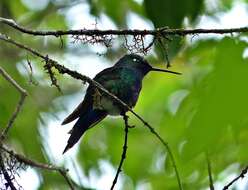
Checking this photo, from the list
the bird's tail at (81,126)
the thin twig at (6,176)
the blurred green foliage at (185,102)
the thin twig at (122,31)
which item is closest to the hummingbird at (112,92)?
the bird's tail at (81,126)

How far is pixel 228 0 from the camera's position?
16.5 feet

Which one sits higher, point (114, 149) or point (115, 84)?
point (114, 149)

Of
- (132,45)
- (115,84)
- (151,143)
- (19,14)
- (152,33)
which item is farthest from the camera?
(151,143)

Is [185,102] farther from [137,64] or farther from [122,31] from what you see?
[137,64]

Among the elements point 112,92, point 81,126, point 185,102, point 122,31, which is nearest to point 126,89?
point 112,92

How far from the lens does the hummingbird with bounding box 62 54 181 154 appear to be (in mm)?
2750

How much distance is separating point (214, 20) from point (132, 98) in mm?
1080

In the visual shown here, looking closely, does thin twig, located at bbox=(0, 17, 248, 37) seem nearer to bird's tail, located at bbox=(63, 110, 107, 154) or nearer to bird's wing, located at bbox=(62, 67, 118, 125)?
bird's wing, located at bbox=(62, 67, 118, 125)

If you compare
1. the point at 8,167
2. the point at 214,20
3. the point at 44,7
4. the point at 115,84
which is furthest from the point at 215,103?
the point at 44,7

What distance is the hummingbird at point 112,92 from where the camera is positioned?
9.02 ft

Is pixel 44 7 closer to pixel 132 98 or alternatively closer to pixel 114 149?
pixel 114 149

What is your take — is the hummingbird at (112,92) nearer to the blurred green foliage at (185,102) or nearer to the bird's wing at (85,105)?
the bird's wing at (85,105)

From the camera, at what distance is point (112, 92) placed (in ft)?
10.7

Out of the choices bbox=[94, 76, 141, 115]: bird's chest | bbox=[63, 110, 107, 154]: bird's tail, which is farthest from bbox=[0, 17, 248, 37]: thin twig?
bbox=[94, 76, 141, 115]: bird's chest
